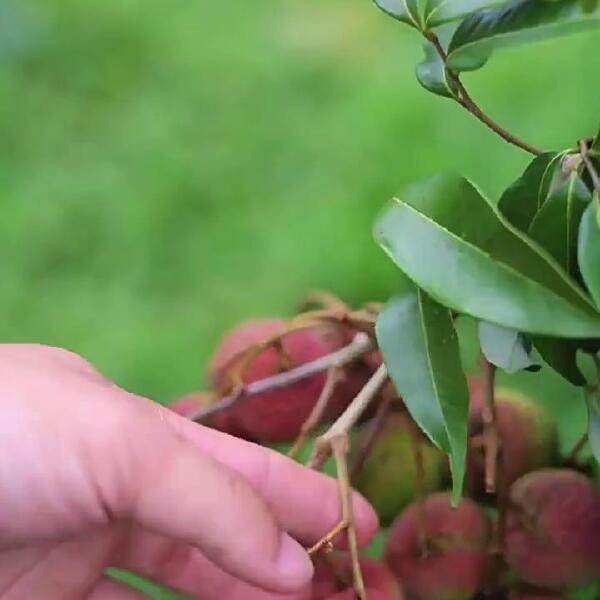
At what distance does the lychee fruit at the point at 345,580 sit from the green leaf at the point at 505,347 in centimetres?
14

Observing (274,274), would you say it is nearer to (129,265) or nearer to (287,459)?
(129,265)

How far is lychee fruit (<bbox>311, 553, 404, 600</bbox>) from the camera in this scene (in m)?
0.54

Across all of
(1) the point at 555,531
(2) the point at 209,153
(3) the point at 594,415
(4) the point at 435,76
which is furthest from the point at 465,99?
(2) the point at 209,153

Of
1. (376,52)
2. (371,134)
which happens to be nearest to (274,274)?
(371,134)

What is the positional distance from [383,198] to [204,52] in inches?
12.1

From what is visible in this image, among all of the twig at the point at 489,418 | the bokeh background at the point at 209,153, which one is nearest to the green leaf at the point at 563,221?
the twig at the point at 489,418

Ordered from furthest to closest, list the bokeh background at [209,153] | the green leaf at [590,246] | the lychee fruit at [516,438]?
the bokeh background at [209,153] → the lychee fruit at [516,438] → the green leaf at [590,246]

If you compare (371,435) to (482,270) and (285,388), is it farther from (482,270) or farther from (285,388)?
(482,270)

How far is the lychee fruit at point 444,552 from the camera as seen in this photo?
0.62 metres

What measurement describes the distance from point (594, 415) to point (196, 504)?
0.16 metres

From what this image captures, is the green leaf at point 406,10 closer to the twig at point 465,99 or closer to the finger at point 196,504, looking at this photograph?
the twig at point 465,99

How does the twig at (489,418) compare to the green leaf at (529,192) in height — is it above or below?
below

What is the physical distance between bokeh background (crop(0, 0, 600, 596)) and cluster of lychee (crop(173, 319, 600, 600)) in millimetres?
326

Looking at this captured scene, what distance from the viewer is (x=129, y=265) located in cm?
113
